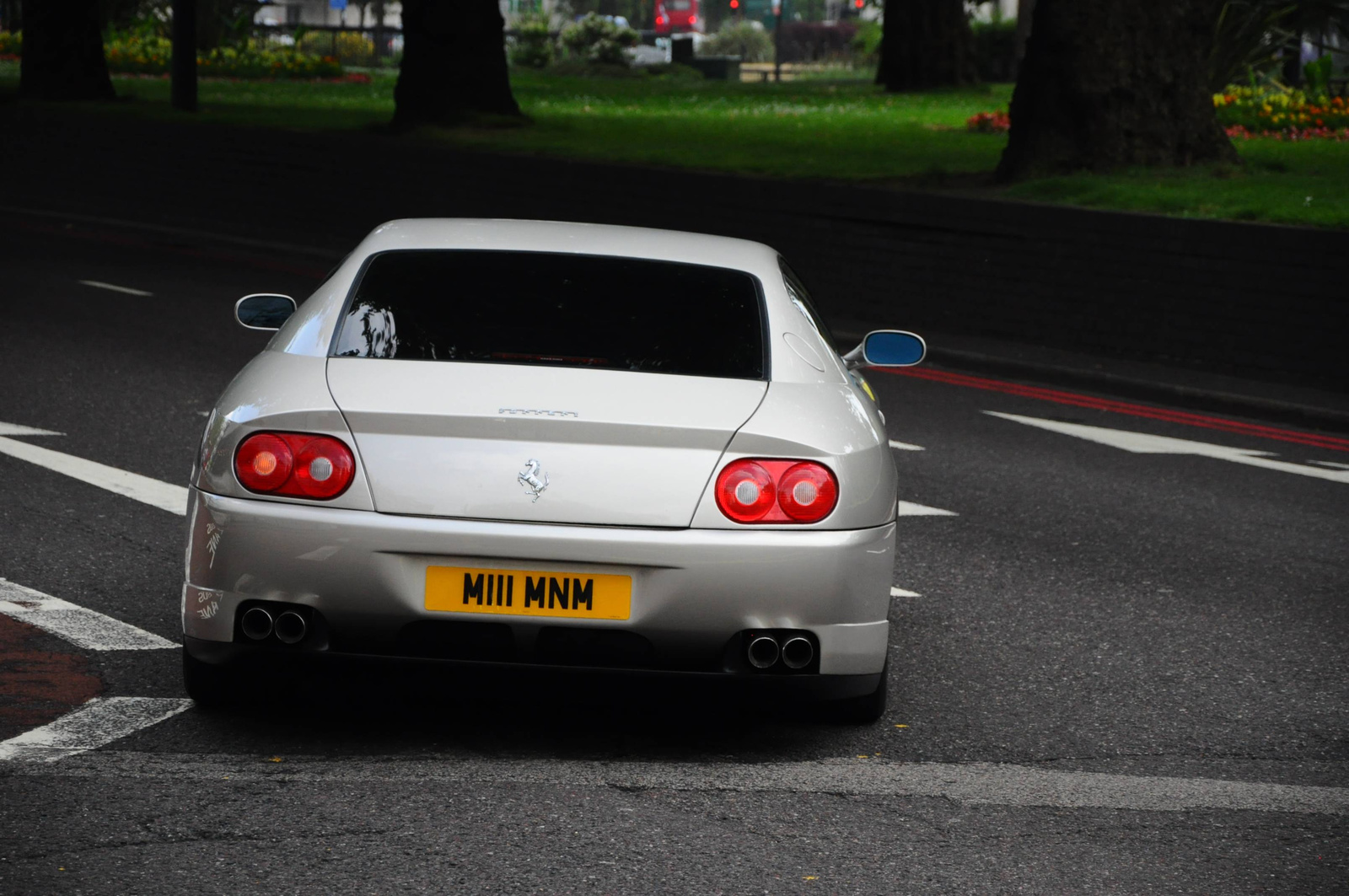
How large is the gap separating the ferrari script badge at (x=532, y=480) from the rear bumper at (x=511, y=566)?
8 centimetres

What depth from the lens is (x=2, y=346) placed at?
1251 cm

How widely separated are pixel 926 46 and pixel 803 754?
127 ft

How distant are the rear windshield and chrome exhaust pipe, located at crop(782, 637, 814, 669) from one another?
76 centimetres

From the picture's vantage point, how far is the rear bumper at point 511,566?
450cm

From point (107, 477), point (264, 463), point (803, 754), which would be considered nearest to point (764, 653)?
point (803, 754)

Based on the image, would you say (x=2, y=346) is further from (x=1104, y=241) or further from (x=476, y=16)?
(x=476, y=16)

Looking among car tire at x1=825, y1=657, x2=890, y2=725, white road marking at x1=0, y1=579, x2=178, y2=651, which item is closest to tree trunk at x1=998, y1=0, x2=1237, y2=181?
white road marking at x1=0, y1=579, x2=178, y2=651

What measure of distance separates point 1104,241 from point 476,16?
1295 cm

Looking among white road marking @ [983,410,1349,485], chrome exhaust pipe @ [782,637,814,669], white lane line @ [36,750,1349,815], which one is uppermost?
chrome exhaust pipe @ [782,637,814,669]

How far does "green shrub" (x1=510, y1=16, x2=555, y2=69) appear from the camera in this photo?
194ft

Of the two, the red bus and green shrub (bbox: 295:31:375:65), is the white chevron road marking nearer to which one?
green shrub (bbox: 295:31:375:65)

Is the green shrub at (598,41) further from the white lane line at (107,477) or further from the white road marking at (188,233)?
the white lane line at (107,477)

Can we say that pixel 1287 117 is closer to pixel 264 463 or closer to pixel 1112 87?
pixel 1112 87

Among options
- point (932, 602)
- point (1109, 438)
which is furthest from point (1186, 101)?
point (932, 602)
